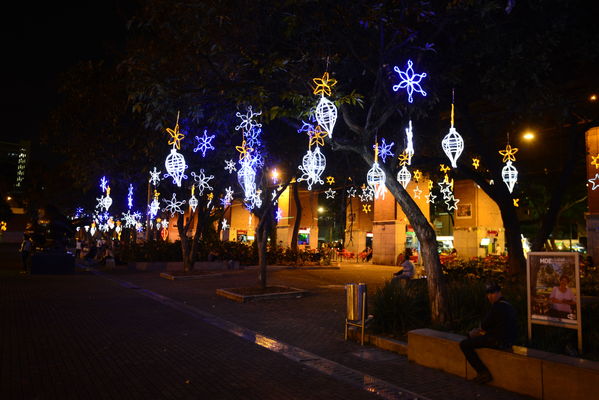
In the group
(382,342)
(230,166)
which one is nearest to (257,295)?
(230,166)

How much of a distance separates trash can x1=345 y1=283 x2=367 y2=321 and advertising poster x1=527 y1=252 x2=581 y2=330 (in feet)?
9.63

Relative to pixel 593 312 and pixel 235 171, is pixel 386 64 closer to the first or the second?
pixel 593 312

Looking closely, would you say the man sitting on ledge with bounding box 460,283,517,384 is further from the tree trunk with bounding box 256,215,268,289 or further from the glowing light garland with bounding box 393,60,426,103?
the tree trunk with bounding box 256,215,268,289

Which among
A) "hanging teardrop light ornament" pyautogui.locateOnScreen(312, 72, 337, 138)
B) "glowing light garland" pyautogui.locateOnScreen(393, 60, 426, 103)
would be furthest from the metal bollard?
"glowing light garland" pyautogui.locateOnScreen(393, 60, 426, 103)

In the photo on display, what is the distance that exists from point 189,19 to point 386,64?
183 inches

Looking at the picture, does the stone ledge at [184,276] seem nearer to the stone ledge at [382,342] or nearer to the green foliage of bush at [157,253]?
the green foliage of bush at [157,253]

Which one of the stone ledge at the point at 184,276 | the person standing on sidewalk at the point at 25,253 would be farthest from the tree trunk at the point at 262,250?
the person standing on sidewalk at the point at 25,253

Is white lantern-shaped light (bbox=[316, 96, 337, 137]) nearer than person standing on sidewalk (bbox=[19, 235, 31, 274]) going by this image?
Yes

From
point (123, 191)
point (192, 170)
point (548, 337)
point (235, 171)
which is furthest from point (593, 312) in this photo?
point (123, 191)

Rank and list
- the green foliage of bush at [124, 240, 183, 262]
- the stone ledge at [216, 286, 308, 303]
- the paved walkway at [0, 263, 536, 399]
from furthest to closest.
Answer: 1. the green foliage of bush at [124, 240, 183, 262]
2. the stone ledge at [216, 286, 308, 303]
3. the paved walkway at [0, 263, 536, 399]

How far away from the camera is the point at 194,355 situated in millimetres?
7559

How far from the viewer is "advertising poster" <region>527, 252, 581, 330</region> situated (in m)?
6.25

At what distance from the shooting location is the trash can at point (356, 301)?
855cm

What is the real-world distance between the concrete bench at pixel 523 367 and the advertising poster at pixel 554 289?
0.65m
